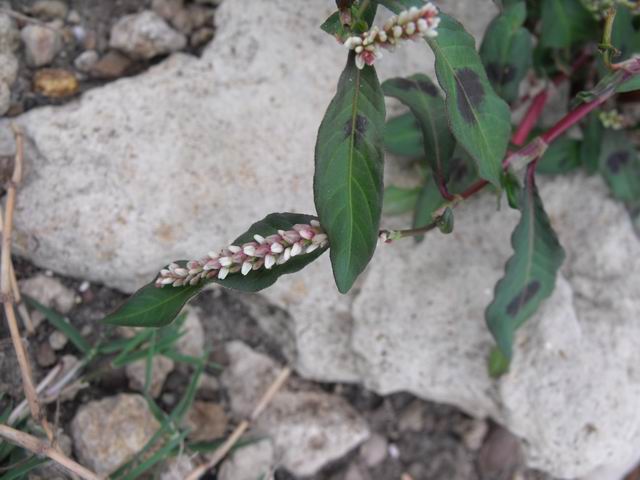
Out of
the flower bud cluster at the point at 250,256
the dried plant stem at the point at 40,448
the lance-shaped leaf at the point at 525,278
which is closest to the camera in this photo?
the flower bud cluster at the point at 250,256

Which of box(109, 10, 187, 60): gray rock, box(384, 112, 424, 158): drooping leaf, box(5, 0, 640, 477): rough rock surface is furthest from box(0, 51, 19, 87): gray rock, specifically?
box(384, 112, 424, 158): drooping leaf

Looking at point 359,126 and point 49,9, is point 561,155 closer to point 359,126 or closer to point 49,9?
point 359,126

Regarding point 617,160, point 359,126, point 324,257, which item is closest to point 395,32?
point 359,126

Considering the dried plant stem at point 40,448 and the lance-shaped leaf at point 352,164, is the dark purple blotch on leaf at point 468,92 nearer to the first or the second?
the lance-shaped leaf at point 352,164

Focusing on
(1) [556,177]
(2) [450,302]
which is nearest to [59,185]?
(2) [450,302]

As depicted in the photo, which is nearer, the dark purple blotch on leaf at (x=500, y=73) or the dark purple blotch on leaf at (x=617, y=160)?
the dark purple blotch on leaf at (x=500, y=73)

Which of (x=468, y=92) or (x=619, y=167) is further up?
(x=468, y=92)

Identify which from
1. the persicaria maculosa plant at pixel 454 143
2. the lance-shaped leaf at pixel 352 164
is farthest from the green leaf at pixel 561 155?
the lance-shaped leaf at pixel 352 164
